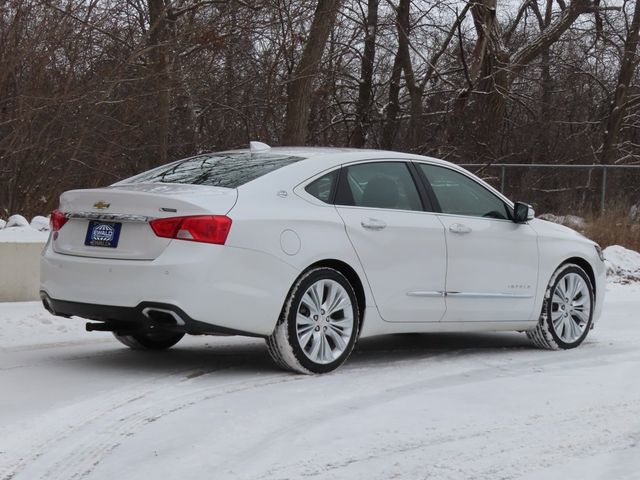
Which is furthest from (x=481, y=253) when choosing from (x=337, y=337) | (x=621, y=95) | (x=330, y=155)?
(x=621, y=95)

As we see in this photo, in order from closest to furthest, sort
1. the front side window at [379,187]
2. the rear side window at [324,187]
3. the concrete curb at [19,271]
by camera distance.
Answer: the rear side window at [324,187] → the front side window at [379,187] → the concrete curb at [19,271]

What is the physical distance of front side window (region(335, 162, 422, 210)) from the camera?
307 inches

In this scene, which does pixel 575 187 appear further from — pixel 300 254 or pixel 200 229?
pixel 200 229

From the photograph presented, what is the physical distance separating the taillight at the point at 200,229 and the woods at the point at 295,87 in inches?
289

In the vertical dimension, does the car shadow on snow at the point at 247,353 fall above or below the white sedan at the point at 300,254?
below

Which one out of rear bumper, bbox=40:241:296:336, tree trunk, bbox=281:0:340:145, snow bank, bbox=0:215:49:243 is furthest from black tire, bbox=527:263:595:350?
tree trunk, bbox=281:0:340:145

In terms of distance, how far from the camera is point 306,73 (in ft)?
61.5

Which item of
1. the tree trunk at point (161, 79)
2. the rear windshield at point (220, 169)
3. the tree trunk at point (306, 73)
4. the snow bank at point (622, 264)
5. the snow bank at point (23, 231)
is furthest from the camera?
the tree trunk at point (306, 73)

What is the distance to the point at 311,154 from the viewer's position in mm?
7906

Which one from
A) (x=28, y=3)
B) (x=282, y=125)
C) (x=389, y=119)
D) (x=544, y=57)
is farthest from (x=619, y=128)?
(x=28, y=3)

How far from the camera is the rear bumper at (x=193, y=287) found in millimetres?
6797

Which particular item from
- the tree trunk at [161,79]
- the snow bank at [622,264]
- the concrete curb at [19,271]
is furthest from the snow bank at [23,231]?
the snow bank at [622,264]

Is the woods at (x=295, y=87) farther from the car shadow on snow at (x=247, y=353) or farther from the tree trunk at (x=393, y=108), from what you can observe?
the car shadow on snow at (x=247, y=353)

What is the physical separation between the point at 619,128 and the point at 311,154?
910 inches
